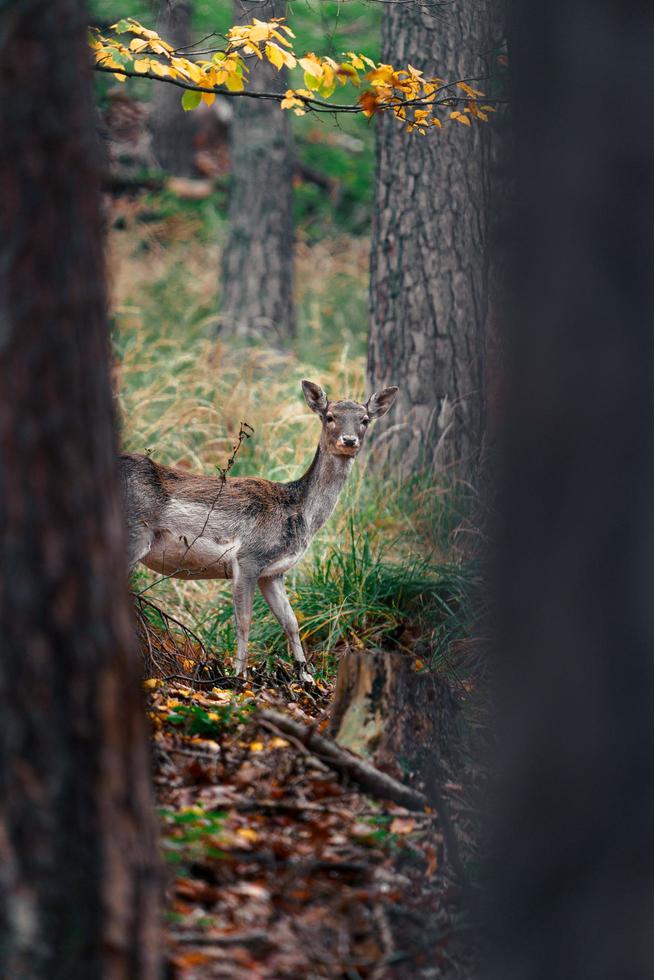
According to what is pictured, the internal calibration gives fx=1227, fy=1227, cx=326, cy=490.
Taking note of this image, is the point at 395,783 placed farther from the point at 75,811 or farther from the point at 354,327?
the point at 354,327

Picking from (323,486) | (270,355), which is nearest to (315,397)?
(323,486)

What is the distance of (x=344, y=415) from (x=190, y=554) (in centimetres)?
135

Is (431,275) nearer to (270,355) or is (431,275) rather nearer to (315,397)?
(315,397)

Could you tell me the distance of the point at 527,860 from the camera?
2.92 metres

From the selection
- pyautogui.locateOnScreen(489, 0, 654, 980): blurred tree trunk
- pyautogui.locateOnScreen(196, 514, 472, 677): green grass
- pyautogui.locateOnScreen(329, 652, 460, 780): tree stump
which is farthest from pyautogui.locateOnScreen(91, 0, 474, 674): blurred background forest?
pyautogui.locateOnScreen(489, 0, 654, 980): blurred tree trunk

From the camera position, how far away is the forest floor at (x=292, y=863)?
3.70 meters

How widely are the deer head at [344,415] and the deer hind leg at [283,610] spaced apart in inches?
36.9

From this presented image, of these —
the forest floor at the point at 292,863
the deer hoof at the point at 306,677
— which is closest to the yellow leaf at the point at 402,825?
the forest floor at the point at 292,863

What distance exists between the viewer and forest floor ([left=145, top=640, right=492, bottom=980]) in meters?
3.70

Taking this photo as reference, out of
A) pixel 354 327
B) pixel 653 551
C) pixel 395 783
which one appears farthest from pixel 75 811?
pixel 354 327

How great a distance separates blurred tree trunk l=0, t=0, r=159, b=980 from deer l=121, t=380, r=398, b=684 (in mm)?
4324

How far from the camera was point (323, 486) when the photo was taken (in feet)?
26.6

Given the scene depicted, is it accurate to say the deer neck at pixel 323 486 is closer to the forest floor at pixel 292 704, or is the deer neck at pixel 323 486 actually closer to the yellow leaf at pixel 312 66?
the forest floor at pixel 292 704

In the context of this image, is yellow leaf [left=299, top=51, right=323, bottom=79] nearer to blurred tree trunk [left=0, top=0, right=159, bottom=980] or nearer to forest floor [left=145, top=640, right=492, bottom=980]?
blurred tree trunk [left=0, top=0, right=159, bottom=980]
